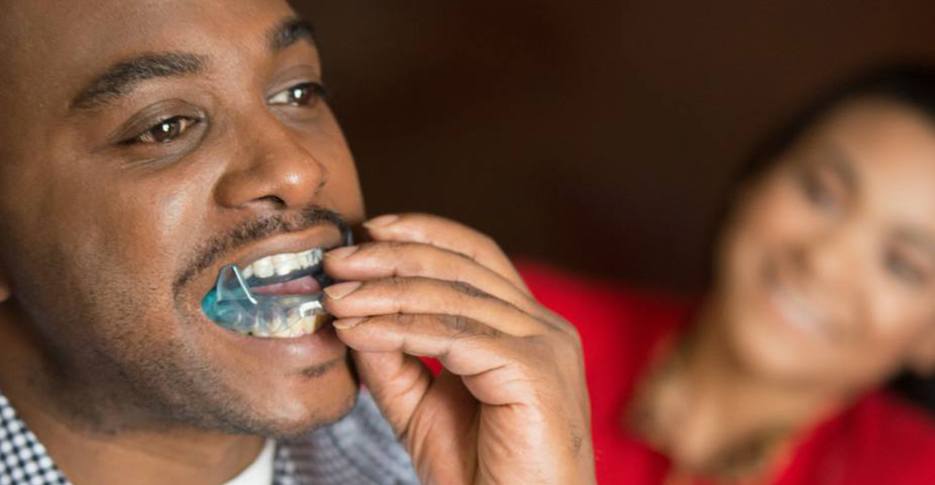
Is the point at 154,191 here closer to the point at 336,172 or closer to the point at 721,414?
the point at 336,172

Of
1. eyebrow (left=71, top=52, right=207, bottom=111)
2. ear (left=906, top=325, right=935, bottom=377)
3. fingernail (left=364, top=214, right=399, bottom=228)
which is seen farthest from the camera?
ear (left=906, top=325, right=935, bottom=377)

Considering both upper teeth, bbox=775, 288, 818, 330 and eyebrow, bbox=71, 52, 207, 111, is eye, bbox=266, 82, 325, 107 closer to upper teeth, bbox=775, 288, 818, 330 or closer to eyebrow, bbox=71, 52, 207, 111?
eyebrow, bbox=71, 52, 207, 111

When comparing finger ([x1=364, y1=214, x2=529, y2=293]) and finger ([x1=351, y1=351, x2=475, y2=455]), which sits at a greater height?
finger ([x1=364, y1=214, x2=529, y2=293])

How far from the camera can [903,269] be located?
2123 millimetres

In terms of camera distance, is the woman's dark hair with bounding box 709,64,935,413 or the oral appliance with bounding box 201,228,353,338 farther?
the woman's dark hair with bounding box 709,64,935,413

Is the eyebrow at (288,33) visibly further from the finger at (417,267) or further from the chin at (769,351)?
the chin at (769,351)

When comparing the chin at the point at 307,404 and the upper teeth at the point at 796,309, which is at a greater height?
the chin at the point at 307,404

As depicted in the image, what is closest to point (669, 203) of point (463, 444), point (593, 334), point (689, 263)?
point (689, 263)

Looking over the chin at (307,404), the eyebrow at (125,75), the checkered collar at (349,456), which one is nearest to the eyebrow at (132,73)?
the eyebrow at (125,75)

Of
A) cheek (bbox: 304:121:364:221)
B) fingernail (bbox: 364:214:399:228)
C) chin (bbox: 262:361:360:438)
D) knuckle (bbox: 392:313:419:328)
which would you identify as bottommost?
chin (bbox: 262:361:360:438)

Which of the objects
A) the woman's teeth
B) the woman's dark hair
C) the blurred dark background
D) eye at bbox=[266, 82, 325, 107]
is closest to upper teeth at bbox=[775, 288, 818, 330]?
the woman's teeth

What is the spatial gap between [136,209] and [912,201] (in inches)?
57.6

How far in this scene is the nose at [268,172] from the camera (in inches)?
44.3

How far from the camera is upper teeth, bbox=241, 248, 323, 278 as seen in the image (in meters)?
1.15
